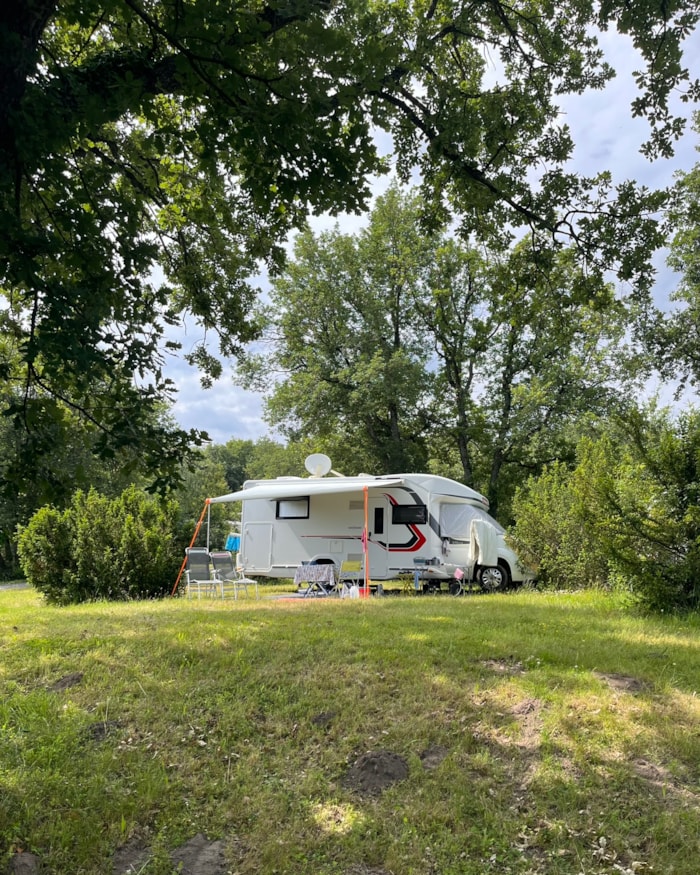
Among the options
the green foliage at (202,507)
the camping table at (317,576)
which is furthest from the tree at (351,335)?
the camping table at (317,576)

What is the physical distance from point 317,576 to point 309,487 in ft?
6.30

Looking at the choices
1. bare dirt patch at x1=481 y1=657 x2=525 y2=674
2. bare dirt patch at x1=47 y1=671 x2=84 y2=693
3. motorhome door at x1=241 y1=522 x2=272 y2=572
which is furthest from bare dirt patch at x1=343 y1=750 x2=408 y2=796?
motorhome door at x1=241 y1=522 x2=272 y2=572

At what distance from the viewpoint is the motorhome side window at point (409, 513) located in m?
13.2

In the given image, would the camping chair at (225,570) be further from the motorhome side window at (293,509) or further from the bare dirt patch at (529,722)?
the bare dirt patch at (529,722)

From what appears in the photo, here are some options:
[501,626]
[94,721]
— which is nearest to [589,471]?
[501,626]

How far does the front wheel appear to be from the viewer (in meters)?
13.1

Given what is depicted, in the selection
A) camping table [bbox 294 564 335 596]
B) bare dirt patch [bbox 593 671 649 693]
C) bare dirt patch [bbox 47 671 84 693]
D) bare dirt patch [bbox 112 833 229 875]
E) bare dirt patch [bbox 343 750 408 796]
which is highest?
camping table [bbox 294 564 335 596]

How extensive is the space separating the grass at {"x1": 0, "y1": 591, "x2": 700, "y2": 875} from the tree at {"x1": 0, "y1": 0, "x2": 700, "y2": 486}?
1.77 m

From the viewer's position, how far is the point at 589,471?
989 centimetres

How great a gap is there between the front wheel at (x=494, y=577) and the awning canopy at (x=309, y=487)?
2.80m

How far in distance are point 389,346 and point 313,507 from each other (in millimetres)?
10695

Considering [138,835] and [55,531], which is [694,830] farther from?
[55,531]

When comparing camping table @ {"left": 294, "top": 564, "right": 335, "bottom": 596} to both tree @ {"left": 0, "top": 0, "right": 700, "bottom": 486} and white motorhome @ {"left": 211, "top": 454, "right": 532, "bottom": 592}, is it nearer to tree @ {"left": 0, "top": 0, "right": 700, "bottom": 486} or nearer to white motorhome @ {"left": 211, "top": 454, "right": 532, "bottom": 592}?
white motorhome @ {"left": 211, "top": 454, "right": 532, "bottom": 592}

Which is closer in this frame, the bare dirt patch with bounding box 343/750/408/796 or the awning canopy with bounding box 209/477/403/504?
the bare dirt patch with bounding box 343/750/408/796
